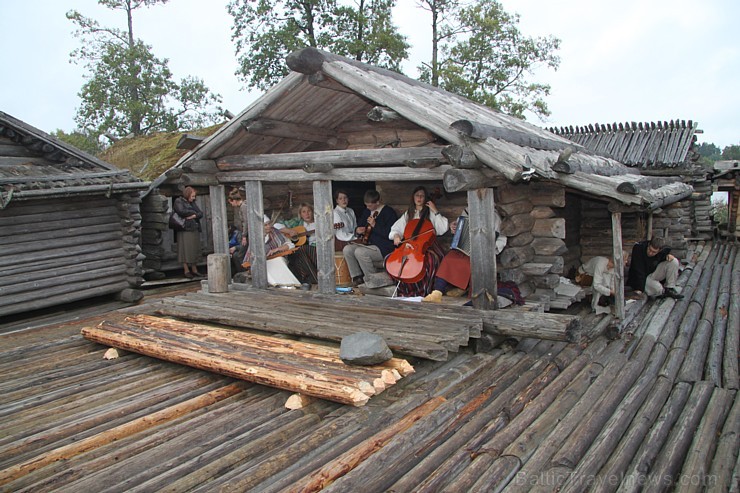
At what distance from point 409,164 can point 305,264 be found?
353 cm

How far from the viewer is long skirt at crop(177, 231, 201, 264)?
13141mm

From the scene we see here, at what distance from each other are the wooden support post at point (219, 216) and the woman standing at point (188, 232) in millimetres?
3763

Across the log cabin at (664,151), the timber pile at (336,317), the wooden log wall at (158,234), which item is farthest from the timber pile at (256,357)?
the log cabin at (664,151)

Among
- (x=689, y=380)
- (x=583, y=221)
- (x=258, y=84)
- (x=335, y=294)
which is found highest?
(x=258, y=84)

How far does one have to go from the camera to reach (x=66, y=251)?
10.5m

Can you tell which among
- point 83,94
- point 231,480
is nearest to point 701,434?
point 231,480

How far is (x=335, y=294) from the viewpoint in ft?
26.2

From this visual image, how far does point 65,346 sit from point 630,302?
26.1 ft

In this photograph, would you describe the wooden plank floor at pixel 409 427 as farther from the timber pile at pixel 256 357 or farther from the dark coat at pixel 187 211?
the dark coat at pixel 187 211

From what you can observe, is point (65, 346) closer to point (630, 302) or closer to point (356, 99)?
point (356, 99)

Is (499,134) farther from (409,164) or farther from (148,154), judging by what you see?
(148,154)

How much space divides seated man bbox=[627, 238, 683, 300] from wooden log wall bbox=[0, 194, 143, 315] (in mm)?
9302

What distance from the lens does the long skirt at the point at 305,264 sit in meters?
9.80

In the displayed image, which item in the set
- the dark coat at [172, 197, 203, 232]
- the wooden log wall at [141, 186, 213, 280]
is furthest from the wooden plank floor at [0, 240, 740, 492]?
the wooden log wall at [141, 186, 213, 280]
